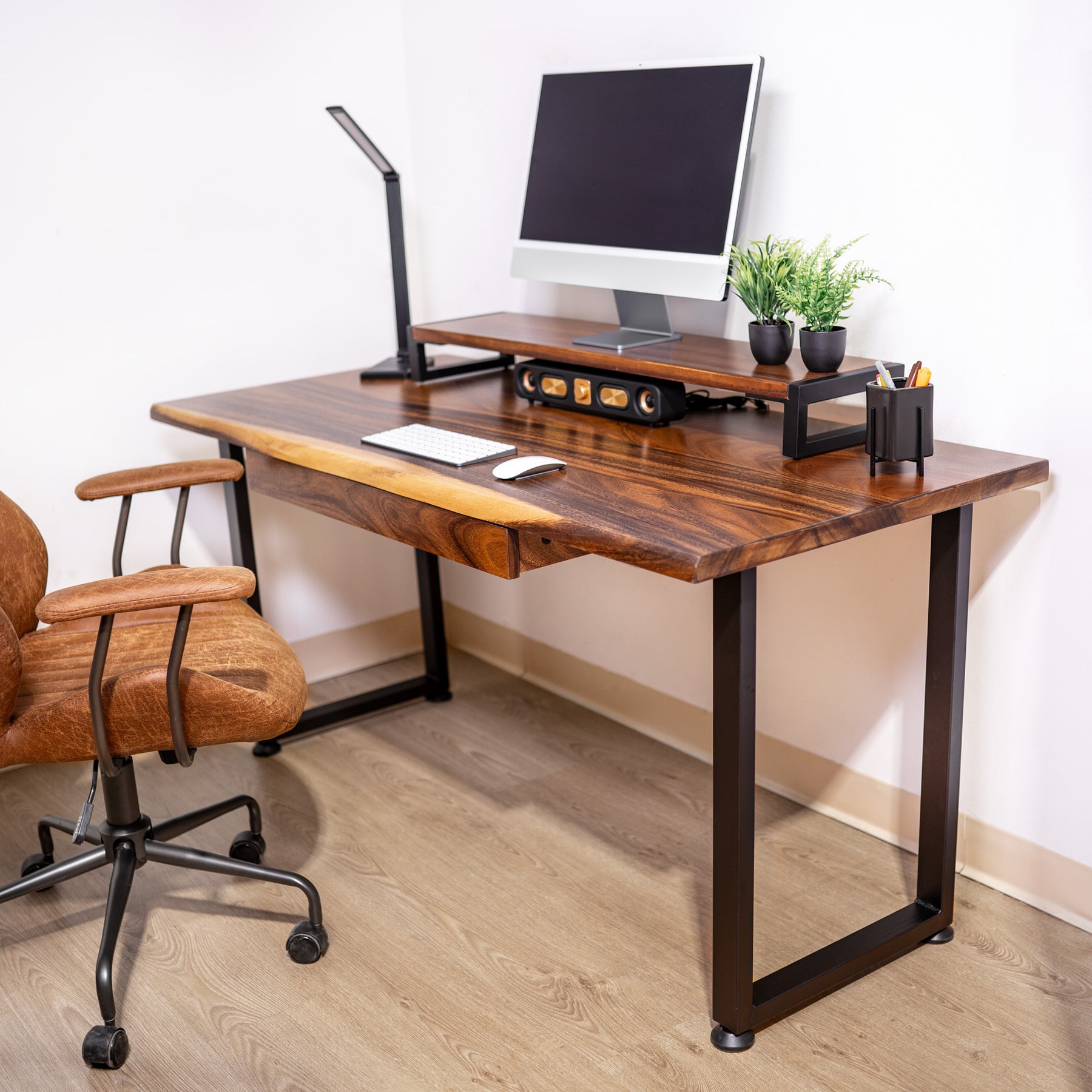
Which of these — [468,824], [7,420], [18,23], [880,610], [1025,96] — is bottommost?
[468,824]

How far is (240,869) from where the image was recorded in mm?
2102

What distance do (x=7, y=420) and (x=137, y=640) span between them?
0.89m

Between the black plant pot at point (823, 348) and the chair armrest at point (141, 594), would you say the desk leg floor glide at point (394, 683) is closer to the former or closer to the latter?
the chair armrest at point (141, 594)

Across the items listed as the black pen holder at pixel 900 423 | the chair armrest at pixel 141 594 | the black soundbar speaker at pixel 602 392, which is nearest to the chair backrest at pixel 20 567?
the chair armrest at pixel 141 594

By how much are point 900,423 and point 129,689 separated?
1239 mm

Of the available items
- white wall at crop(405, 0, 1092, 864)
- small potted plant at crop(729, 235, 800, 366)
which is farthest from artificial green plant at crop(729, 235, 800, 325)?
white wall at crop(405, 0, 1092, 864)

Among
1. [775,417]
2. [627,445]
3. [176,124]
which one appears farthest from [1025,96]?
[176,124]

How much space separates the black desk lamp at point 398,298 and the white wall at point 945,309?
0.49 metres

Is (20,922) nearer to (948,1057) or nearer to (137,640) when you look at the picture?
(137,640)

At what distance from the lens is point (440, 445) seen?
2064mm

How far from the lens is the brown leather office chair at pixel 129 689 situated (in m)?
1.76

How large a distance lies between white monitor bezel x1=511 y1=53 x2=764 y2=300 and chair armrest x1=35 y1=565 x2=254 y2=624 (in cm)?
97

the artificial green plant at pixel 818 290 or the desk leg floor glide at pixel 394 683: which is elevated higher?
the artificial green plant at pixel 818 290

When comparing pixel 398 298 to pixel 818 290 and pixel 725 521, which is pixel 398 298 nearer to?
pixel 818 290
